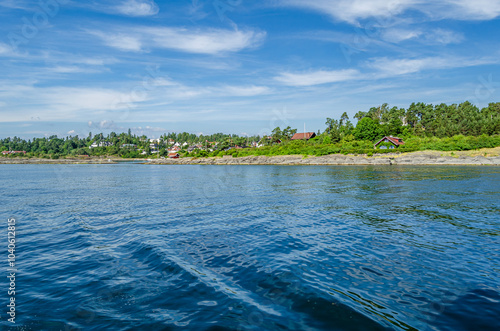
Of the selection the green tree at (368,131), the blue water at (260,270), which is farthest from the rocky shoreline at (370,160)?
the blue water at (260,270)

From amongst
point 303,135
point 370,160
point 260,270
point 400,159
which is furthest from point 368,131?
point 260,270

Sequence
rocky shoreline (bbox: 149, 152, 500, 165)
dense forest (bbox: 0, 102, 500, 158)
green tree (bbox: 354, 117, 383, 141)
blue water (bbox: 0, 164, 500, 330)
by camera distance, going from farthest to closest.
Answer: green tree (bbox: 354, 117, 383, 141), dense forest (bbox: 0, 102, 500, 158), rocky shoreline (bbox: 149, 152, 500, 165), blue water (bbox: 0, 164, 500, 330)

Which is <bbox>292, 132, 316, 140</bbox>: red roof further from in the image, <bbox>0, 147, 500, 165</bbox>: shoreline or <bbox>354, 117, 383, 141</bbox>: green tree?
<bbox>354, 117, 383, 141</bbox>: green tree

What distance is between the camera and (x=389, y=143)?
107500 millimetres

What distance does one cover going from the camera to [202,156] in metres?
164

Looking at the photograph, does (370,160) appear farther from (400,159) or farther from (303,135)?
(303,135)

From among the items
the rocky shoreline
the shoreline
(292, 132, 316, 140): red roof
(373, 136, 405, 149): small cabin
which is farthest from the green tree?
(292, 132, 316, 140): red roof

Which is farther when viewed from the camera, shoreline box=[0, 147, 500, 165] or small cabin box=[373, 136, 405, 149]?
small cabin box=[373, 136, 405, 149]

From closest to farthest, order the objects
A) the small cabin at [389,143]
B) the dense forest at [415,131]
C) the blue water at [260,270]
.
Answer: the blue water at [260,270] → the dense forest at [415,131] → the small cabin at [389,143]

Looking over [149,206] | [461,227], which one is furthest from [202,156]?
[461,227]

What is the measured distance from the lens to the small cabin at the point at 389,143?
107 m

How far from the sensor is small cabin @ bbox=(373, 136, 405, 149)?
107m

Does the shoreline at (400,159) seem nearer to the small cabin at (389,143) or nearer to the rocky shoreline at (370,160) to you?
the rocky shoreline at (370,160)

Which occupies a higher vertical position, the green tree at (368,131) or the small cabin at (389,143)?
the green tree at (368,131)
